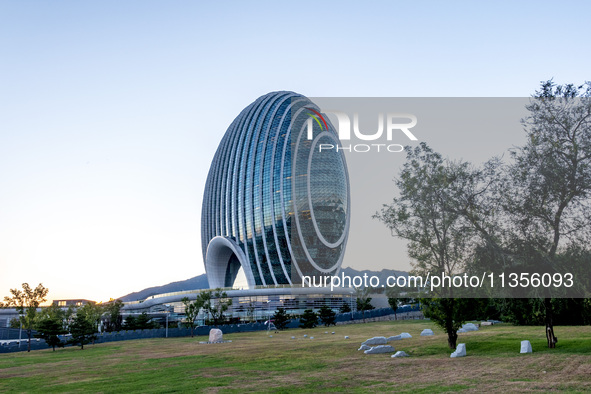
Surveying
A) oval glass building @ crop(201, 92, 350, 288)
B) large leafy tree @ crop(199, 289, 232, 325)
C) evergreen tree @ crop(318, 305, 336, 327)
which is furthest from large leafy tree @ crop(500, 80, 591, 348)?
oval glass building @ crop(201, 92, 350, 288)

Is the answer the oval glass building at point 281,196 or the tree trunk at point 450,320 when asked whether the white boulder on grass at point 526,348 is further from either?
the oval glass building at point 281,196

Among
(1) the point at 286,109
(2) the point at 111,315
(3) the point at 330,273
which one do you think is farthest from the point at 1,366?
(1) the point at 286,109

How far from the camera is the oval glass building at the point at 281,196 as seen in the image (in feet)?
385

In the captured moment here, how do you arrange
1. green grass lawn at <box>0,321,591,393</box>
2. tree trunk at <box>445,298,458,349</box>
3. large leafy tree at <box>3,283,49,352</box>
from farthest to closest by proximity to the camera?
large leafy tree at <box>3,283,49,352</box> < tree trunk at <box>445,298,458,349</box> < green grass lawn at <box>0,321,591,393</box>

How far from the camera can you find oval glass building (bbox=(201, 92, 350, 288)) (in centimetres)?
11725

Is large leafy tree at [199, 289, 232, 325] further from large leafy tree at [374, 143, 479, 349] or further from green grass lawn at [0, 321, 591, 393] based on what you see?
large leafy tree at [374, 143, 479, 349]

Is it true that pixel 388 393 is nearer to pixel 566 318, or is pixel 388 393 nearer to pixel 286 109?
pixel 566 318

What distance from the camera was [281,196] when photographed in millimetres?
118312

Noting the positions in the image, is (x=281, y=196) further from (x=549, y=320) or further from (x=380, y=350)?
(x=549, y=320)

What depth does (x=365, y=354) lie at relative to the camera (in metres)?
29.4

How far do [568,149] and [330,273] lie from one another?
101050 millimetres

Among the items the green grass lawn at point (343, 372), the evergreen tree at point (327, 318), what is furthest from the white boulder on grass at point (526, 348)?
the evergreen tree at point (327, 318)

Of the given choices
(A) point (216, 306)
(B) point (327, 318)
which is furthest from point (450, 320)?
A: (A) point (216, 306)

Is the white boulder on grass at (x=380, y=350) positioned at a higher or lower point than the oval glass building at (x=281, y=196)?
lower
